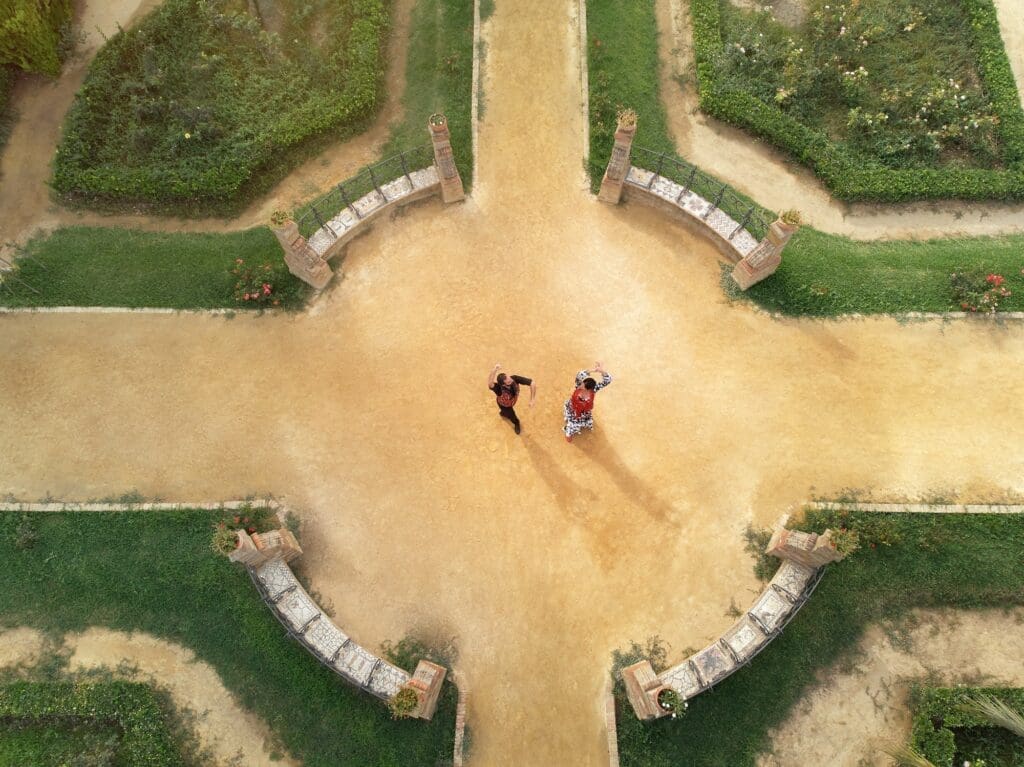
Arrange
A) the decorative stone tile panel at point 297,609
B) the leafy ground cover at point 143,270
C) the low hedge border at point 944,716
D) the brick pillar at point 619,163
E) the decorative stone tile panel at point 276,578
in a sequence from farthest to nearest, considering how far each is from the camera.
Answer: the leafy ground cover at point 143,270 < the brick pillar at point 619,163 < the decorative stone tile panel at point 276,578 < the decorative stone tile panel at point 297,609 < the low hedge border at point 944,716

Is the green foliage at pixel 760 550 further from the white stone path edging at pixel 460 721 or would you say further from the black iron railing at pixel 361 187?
the black iron railing at pixel 361 187

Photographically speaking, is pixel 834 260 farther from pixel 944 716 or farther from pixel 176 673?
pixel 176 673

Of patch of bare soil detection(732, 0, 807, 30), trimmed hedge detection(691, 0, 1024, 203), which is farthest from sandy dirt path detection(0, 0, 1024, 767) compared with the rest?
patch of bare soil detection(732, 0, 807, 30)

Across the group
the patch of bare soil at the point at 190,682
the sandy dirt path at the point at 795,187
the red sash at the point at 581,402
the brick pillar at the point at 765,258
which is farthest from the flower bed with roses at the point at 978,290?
the patch of bare soil at the point at 190,682

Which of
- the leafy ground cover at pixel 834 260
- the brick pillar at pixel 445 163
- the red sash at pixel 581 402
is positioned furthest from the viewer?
the leafy ground cover at pixel 834 260

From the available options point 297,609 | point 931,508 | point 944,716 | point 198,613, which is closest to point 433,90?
point 297,609

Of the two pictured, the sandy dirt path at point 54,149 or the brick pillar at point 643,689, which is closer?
the brick pillar at point 643,689

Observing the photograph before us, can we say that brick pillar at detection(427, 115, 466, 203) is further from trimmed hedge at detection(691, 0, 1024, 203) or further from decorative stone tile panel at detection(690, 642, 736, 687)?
decorative stone tile panel at detection(690, 642, 736, 687)
